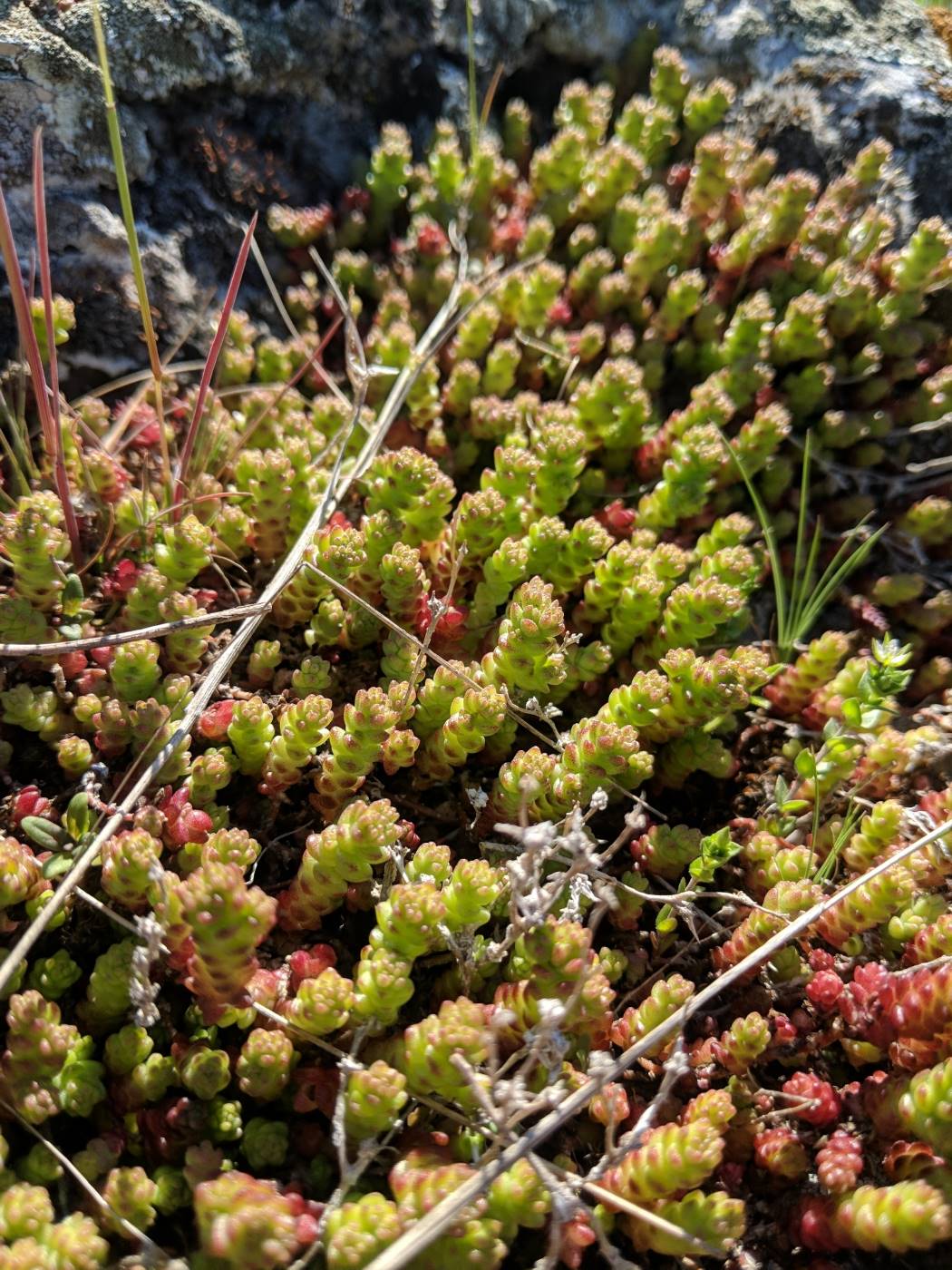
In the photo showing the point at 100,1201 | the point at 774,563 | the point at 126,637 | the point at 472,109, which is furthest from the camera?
the point at 472,109

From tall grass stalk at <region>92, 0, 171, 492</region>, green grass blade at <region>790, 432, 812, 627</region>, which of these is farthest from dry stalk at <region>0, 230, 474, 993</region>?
green grass blade at <region>790, 432, 812, 627</region>

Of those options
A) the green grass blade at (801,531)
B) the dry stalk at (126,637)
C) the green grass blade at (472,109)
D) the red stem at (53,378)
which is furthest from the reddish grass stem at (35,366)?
the green grass blade at (801,531)

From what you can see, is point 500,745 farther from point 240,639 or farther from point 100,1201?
point 100,1201

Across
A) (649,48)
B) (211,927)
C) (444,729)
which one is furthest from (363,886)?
(649,48)

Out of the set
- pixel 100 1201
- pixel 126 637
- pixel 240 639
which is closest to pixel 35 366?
pixel 126 637

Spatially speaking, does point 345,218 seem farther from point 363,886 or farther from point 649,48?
Result: point 363,886

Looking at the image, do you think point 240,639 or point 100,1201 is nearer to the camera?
point 100,1201

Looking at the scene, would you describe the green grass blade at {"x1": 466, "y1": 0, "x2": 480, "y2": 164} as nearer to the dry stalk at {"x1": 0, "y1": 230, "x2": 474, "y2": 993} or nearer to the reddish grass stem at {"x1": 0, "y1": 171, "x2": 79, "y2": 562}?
the dry stalk at {"x1": 0, "y1": 230, "x2": 474, "y2": 993}

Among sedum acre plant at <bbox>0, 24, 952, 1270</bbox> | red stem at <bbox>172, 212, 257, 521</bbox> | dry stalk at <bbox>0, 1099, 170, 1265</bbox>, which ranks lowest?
dry stalk at <bbox>0, 1099, 170, 1265</bbox>

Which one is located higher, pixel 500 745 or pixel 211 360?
pixel 211 360
